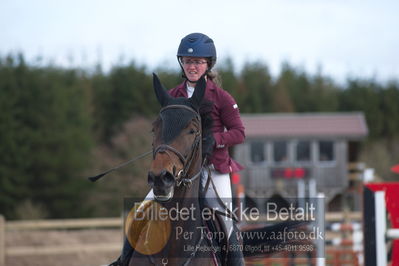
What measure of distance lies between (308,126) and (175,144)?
34.3m

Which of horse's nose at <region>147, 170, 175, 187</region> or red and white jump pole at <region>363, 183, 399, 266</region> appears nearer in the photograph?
horse's nose at <region>147, 170, 175, 187</region>

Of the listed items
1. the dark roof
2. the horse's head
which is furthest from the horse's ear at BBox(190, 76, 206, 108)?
the dark roof

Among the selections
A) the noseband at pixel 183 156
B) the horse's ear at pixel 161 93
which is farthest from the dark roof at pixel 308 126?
the noseband at pixel 183 156

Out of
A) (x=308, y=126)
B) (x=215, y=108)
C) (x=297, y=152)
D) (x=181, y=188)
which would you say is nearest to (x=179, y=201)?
(x=181, y=188)

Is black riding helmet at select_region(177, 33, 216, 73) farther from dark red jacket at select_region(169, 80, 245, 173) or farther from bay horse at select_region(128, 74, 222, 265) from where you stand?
bay horse at select_region(128, 74, 222, 265)

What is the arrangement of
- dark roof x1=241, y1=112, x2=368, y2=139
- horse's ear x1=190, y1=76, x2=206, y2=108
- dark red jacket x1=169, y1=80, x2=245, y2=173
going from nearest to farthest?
horse's ear x1=190, y1=76, x2=206, y2=108, dark red jacket x1=169, y1=80, x2=245, y2=173, dark roof x1=241, y1=112, x2=368, y2=139

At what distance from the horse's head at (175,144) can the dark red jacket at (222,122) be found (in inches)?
15.9

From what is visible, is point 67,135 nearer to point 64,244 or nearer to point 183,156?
point 64,244

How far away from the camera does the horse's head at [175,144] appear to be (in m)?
4.55

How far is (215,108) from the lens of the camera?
559 centimetres

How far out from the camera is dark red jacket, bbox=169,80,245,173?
5.48 m

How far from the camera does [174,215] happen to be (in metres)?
5.12

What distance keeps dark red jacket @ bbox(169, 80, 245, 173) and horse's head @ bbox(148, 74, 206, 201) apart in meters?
0.40

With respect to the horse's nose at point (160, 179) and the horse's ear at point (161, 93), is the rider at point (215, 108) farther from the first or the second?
the horse's nose at point (160, 179)
